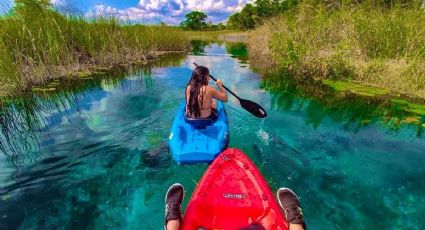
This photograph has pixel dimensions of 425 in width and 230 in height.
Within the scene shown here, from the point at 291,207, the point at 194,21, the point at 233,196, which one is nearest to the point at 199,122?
the point at 233,196

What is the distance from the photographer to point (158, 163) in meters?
4.80

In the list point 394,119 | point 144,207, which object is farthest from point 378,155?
point 144,207

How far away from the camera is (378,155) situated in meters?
5.43

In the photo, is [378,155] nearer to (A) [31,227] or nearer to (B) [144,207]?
(B) [144,207]

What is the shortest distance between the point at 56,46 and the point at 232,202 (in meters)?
9.61

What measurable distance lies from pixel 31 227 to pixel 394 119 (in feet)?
26.4

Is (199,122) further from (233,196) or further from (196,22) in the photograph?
(196,22)

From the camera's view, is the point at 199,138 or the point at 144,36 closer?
the point at 199,138

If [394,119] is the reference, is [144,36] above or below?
above

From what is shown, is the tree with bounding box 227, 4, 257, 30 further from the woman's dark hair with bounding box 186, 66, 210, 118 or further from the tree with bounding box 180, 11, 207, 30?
the woman's dark hair with bounding box 186, 66, 210, 118

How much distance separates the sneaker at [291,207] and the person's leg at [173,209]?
1.14 m

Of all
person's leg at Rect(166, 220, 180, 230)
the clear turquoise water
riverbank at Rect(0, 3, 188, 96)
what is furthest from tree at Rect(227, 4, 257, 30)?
person's leg at Rect(166, 220, 180, 230)

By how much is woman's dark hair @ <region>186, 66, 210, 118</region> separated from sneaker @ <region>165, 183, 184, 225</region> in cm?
184

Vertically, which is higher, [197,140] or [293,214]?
[197,140]
